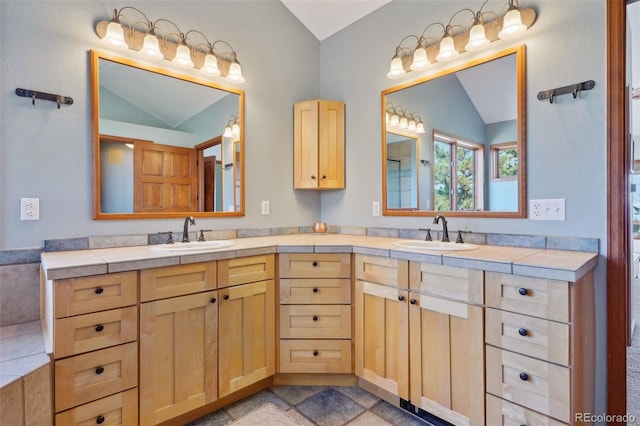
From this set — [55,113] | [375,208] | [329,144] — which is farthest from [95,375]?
[329,144]

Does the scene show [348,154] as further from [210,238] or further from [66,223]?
[66,223]

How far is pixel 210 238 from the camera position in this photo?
7.48 feet

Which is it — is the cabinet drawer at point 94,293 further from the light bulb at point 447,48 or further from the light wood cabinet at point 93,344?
the light bulb at point 447,48

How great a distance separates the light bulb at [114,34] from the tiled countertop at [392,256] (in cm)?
120

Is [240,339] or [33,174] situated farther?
[240,339]

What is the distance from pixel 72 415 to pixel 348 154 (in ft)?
7.72

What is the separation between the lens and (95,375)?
137 centimetres

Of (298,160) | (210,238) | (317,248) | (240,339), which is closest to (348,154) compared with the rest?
(298,160)

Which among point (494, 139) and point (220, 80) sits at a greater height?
point (220, 80)

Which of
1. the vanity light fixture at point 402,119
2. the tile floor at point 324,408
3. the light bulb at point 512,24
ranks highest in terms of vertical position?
the light bulb at point 512,24

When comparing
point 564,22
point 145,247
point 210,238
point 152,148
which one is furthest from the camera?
point 210,238

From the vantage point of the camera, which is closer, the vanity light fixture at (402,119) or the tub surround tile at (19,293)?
the tub surround tile at (19,293)

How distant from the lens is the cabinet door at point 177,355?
4.94 feet

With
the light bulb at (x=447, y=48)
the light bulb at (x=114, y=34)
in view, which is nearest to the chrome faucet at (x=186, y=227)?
the light bulb at (x=114, y=34)
